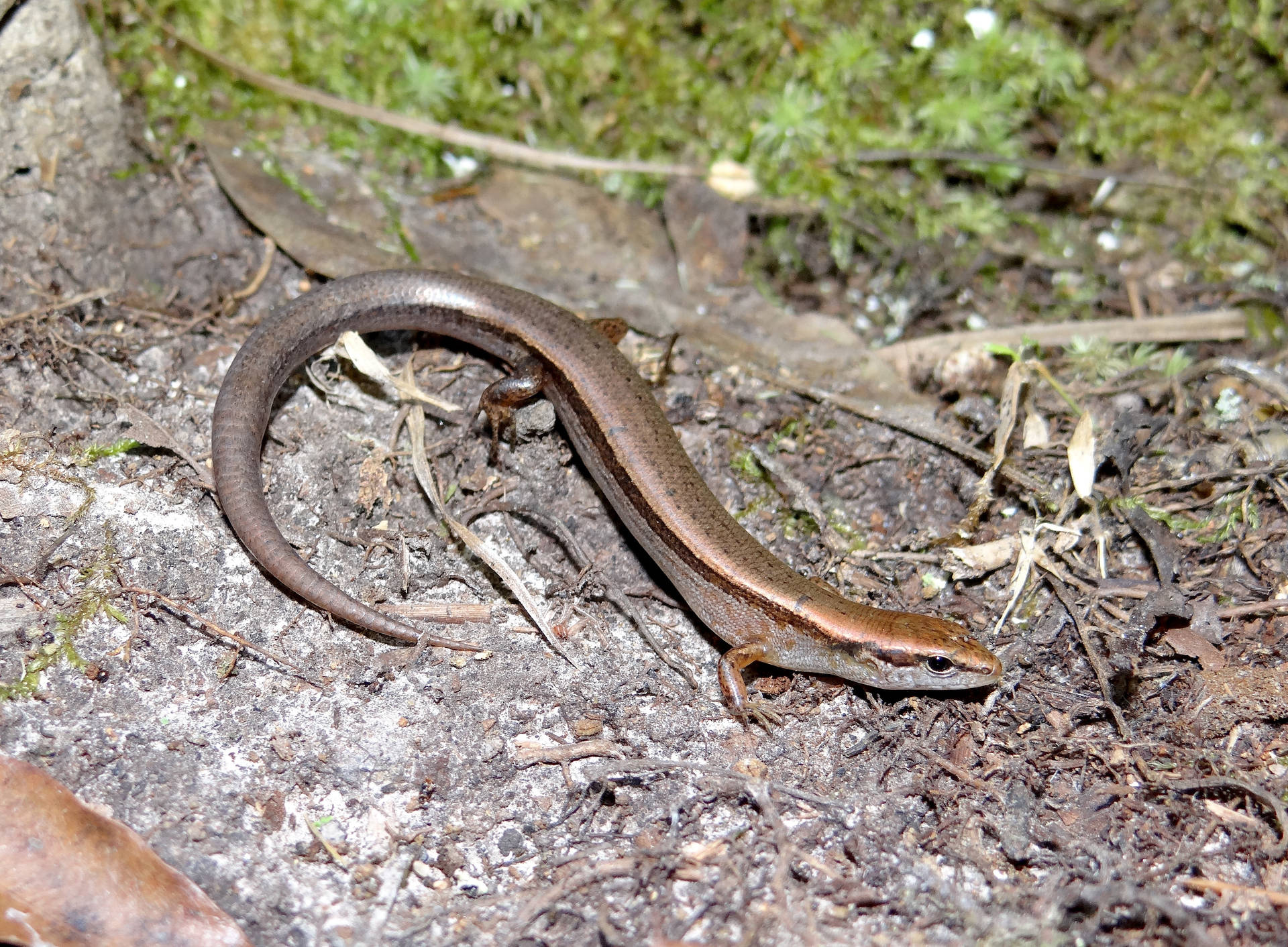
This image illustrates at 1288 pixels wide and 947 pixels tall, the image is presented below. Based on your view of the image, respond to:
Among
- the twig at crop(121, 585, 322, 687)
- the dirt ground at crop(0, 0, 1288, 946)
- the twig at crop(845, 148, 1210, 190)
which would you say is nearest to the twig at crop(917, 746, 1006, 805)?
the dirt ground at crop(0, 0, 1288, 946)

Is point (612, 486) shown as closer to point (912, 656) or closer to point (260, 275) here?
point (912, 656)

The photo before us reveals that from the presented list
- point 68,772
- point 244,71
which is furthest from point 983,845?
point 244,71

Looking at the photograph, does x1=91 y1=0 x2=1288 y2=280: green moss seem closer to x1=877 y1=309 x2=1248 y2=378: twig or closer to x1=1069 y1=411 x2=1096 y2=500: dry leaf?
x1=877 y1=309 x2=1248 y2=378: twig

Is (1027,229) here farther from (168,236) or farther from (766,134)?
(168,236)

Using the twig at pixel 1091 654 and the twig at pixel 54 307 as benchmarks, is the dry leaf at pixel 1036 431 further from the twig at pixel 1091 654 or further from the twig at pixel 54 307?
the twig at pixel 54 307

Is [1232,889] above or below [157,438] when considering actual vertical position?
below

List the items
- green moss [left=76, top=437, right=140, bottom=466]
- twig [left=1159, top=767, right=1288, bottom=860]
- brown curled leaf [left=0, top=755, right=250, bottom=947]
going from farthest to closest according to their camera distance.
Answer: green moss [left=76, top=437, right=140, bottom=466]
twig [left=1159, top=767, right=1288, bottom=860]
brown curled leaf [left=0, top=755, right=250, bottom=947]

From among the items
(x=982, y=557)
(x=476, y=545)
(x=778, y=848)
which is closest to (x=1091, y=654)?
(x=982, y=557)
